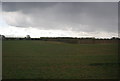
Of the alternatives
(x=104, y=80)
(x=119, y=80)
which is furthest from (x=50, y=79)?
(x=119, y=80)

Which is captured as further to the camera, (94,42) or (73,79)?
(94,42)

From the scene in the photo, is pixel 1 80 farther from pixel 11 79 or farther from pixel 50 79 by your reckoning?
pixel 50 79

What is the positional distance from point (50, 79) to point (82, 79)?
180cm

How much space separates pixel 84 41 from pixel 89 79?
65.2m

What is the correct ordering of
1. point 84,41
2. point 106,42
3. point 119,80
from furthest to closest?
point 84,41 < point 106,42 < point 119,80

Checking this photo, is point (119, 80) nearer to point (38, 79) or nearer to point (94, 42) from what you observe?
point (38, 79)

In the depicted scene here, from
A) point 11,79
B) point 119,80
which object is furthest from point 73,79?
point 11,79

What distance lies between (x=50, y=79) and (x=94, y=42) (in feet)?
211

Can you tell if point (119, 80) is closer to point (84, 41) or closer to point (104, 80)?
point (104, 80)

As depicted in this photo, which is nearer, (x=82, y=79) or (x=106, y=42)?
(x=82, y=79)

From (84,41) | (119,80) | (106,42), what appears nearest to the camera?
(119,80)

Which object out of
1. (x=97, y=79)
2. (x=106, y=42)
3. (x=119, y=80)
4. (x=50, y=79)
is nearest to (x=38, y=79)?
(x=50, y=79)

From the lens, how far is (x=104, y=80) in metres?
11.2

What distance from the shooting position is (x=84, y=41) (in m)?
76.2
